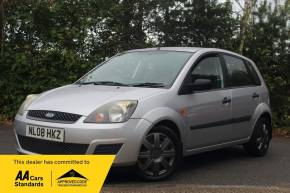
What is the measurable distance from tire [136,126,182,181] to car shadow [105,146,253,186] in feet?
0.35

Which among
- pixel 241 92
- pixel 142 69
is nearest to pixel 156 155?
pixel 142 69

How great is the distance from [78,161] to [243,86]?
17.0ft

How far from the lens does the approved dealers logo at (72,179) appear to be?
106 inches

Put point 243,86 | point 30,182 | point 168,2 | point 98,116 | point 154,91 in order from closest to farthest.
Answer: point 30,182, point 98,116, point 154,91, point 243,86, point 168,2

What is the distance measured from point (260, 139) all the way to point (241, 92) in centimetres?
92

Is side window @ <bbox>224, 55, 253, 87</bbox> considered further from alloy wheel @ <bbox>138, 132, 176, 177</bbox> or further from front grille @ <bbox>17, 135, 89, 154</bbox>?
front grille @ <bbox>17, 135, 89, 154</bbox>

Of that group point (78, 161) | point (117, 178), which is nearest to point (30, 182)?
point (78, 161)

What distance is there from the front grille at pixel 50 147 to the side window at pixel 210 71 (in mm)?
1810

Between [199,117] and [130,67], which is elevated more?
[130,67]

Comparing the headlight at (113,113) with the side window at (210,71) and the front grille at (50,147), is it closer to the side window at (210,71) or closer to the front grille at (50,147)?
the front grille at (50,147)

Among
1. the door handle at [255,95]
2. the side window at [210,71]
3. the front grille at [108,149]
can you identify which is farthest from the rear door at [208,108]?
the front grille at [108,149]

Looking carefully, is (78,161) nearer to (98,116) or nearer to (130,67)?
(98,116)

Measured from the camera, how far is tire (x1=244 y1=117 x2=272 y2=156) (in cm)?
780

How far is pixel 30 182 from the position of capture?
8.72 feet
